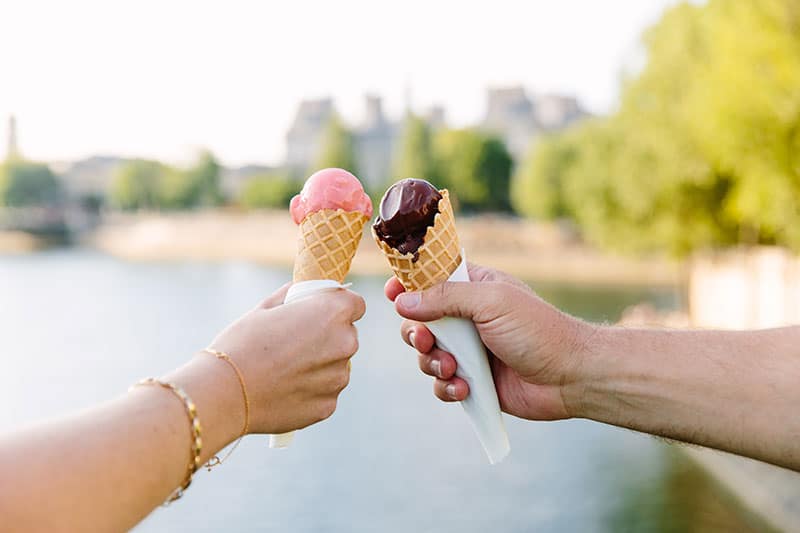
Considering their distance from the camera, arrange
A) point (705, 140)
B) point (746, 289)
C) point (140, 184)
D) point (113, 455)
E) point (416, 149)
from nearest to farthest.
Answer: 1. point (113, 455)
2. point (705, 140)
3. point (746, 289)
4. point (416, 149)
5. point (140, 184)

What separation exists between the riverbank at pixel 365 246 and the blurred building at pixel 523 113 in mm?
20744

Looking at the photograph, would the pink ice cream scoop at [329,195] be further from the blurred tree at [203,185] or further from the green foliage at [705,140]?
the blurred tree at [203,185]

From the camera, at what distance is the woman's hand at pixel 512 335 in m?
2.68

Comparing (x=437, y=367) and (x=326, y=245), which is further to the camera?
(x=437, y=367)

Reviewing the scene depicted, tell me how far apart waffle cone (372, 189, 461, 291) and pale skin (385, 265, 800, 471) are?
0.20ft

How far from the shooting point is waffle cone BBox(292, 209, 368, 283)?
2684mm

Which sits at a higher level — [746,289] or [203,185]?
[746,289]

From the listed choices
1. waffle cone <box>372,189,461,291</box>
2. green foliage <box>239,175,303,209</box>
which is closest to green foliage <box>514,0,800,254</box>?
waffle cone <box>372,189,461,291</box>

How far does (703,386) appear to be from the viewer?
2.69m

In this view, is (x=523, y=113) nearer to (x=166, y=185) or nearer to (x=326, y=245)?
(x=166, y=185)

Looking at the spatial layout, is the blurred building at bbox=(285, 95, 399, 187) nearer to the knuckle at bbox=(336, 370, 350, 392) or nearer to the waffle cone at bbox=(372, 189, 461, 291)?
the waffle cone at bbox=(372, 189, 461, 291)

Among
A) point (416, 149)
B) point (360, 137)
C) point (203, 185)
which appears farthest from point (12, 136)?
point (416, 149)

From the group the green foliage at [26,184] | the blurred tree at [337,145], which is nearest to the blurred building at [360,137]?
the blurred tree at [337,145]

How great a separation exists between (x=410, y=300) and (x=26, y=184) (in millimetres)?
105079
